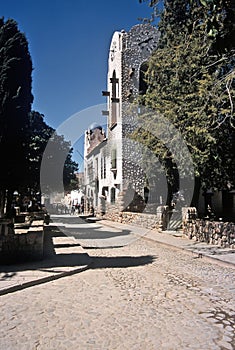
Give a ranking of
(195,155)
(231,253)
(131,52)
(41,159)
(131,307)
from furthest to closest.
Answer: (131,52) < (41,159) < (195,155) < (231,253) < (131,307)

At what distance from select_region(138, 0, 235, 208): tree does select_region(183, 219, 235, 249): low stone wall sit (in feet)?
6.88

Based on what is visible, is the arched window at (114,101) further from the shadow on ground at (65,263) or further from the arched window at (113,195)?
the shadow on ground at (65,263)

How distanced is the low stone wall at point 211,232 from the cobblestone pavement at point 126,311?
2995 millimetres

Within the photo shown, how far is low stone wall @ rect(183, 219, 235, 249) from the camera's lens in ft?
38.5

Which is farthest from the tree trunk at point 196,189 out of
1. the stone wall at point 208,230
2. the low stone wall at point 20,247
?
the low stone wall at point 20,247

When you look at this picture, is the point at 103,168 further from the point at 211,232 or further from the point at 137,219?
the point at 211,232

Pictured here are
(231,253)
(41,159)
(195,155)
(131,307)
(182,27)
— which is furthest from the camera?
(41,159)

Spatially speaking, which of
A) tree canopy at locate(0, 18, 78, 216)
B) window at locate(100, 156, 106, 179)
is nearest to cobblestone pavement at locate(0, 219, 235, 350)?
tree canopy at locate(0, 18, 78, 216)

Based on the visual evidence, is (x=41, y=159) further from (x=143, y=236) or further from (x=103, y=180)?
(x=103, y=180)

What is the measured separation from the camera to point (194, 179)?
16.4m

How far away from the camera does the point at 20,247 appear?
368 inches

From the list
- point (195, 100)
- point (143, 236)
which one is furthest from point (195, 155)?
point (143, 236)

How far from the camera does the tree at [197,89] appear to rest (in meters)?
10.6

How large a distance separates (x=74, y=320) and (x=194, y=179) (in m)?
12.3
